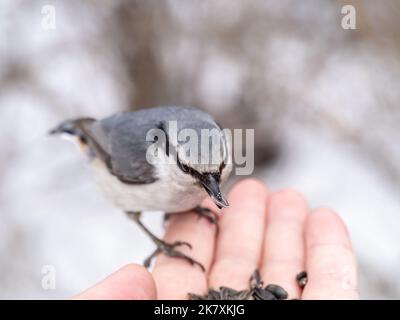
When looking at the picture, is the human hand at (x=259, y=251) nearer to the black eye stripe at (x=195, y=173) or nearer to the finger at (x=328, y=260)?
the finger at (x=328, y=260)

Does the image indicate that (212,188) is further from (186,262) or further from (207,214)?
(207,214)

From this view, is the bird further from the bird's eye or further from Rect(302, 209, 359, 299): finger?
Rect(302, 209, 359, 299): finger

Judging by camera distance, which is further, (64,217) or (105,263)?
(64,217)

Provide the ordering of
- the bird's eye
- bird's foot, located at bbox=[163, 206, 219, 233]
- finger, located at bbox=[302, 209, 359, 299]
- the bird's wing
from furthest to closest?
bird's foot, located at bbox=[163, 206, 219, 233] < the bird's wing < the bird's eye < finger, located at bbox=[302, 209, 359, 299]

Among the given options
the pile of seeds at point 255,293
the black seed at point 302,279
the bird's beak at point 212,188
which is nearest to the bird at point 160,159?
the bird's beak at point 212,188

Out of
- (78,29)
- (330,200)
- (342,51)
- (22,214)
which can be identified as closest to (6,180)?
(22,214)

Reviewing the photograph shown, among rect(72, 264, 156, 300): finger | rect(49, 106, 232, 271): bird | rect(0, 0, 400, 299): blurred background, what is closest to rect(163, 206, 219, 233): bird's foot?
rect(49, 106, 232, 271): bird
